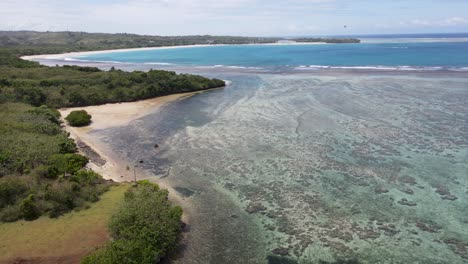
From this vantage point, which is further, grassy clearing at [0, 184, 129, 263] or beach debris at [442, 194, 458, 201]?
beach debris at [442, 194, 458, 201]

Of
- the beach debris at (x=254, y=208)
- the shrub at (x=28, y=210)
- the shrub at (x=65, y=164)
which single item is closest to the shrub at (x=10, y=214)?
the shrub at (x=28, y=210)

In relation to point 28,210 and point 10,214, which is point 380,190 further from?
point 10,214

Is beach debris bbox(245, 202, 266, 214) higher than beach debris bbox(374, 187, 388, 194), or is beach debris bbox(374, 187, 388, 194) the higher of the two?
beach debris bbox(374, 187, 388, 194)

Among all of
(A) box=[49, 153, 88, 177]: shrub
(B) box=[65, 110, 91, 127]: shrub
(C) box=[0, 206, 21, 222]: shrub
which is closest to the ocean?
(B) box=[65, 110, 91, 127]: shrub

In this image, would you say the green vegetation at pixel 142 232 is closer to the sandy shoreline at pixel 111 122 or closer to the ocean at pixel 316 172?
the ocean at pixel 316 172

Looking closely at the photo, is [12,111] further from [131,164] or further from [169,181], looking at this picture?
[169,181]

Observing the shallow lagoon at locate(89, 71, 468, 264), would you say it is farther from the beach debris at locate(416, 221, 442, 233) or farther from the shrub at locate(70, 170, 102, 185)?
the shrub at locate(70, 170, 102, 185)

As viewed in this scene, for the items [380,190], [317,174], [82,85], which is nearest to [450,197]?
[380,190]

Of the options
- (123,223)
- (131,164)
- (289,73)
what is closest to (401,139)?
(131,164)
